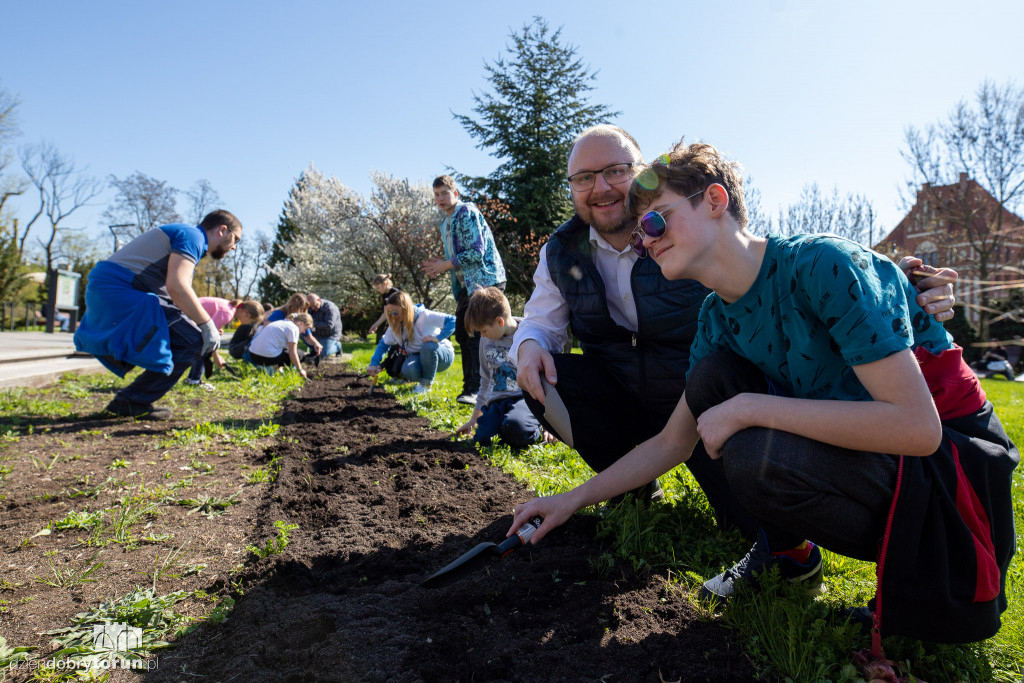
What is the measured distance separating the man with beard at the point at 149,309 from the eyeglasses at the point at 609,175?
3186 millimetres

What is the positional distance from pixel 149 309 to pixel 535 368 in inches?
140

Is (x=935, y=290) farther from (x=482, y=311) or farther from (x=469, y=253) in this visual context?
(x=469, y=253)

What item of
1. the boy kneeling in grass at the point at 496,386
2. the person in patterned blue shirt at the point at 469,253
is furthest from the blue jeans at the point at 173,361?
the boy kneeling in grass at the point at 496,386

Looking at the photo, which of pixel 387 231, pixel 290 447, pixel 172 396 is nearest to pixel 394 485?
pixel 290 447

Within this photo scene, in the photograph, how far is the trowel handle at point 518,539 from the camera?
5.22 ft

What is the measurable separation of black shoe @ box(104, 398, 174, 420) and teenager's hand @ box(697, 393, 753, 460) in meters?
4.39

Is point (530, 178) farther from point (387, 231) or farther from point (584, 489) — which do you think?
point (584, 489)

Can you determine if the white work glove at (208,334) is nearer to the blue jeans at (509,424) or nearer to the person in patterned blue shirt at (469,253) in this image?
the person in patterned blue shirt at (469,253)

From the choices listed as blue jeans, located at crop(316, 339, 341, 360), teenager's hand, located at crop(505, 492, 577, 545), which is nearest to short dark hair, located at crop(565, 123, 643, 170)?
teenager's hand, located at crop(505, 492, 577, 545)

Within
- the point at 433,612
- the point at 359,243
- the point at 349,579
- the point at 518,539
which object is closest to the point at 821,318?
the point at 518,539

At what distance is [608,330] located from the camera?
8.66 ft

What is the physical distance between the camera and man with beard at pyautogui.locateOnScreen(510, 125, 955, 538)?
8.13 ft

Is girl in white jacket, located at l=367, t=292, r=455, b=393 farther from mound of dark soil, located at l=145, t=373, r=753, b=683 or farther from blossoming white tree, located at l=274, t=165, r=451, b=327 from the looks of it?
blossoming white tree, located at l=274, t=165, r=451, b=327

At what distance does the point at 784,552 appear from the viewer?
1.85 metres
